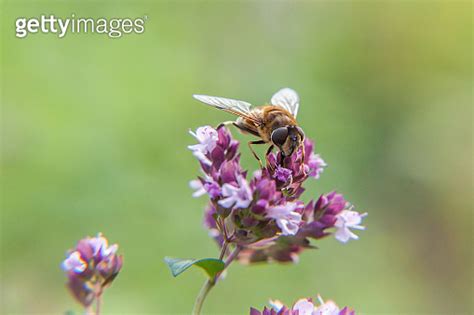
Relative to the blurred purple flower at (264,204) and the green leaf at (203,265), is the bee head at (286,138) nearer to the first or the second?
the blurred purple flower at (264,204)

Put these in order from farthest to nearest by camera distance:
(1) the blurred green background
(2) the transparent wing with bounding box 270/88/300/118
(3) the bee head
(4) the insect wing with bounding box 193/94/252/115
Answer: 1. (1) the blurred green background
2. (2) the transparent wing with bounding box 270/88/300/118
3. (4) the insect wing with bounding box 193/94/252/115
4. (3) the bee head

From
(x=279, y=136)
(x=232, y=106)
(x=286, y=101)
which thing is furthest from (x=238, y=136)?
(x=279, y=136)

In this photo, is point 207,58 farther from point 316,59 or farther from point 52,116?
point 52,116

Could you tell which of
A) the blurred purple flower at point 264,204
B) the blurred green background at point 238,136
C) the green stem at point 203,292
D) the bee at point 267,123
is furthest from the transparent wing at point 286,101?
the blurred green background at point 238,136

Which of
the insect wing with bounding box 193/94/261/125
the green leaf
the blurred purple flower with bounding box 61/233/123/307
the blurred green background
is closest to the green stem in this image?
the green leaf

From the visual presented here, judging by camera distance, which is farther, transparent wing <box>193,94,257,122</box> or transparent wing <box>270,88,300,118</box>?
transparent wing <box>270,88,300,118</box>

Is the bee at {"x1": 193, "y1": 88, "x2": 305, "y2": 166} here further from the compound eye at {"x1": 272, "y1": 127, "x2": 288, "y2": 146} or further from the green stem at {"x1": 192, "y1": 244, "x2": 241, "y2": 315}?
the green stem at {"x1": 192, "y1": 244, "x2": 241, "y2": 315}

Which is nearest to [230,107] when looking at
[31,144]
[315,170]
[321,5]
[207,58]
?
[315,170]

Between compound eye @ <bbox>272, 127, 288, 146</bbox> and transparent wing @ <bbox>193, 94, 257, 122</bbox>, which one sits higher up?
transparent wing @ <bbox>193, 94, 257, 122</bbox>
